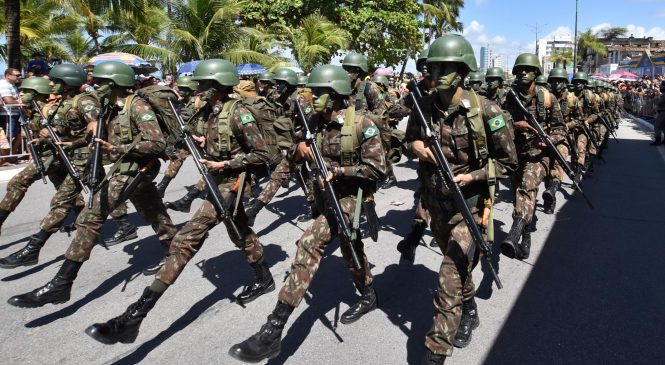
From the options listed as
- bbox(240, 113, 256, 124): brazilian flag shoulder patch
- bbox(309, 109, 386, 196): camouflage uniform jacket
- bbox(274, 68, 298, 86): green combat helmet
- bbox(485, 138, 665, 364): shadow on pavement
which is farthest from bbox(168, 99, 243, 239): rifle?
bbox(274, 68, 298, 86): green combat helmet

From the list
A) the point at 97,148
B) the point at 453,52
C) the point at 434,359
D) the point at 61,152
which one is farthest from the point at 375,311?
the point at 61,152

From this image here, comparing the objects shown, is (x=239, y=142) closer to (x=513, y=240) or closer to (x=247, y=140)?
(x=247, y=140)

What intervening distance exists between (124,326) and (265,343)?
3.05 feet

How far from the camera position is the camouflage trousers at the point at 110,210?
151 inches

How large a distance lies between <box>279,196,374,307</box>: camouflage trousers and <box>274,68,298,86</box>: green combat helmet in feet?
14.2

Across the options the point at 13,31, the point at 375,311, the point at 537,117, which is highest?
the point at 13,31

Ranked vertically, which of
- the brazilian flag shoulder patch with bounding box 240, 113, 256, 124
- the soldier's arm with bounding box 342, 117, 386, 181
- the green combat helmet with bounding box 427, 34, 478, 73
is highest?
the green combat helmet with bounding box 427, 34, 478, 73

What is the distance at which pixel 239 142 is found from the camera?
392cm

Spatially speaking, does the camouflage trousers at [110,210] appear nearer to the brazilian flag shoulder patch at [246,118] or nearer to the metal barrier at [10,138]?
the brazilian flag shoulder patch at [246,118]

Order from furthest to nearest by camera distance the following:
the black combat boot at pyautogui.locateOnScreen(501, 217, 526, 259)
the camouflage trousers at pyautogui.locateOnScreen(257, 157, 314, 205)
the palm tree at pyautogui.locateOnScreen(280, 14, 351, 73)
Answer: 1. the palm tree at pyautogui.locateOnScreen(280, 14, 351, 73)
2. the camouflage trousers at pyautogui.locateOnScreen(257, 157, 314, 205)
3. the black combat boot at pyautogui.locateOnScreen(501, 217, 526, 259)

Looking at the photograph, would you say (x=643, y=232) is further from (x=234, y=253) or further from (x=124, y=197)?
(x=124, y=197)

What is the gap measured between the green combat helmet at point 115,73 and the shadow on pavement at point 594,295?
3525mm

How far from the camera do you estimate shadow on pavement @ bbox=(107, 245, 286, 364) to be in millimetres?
3330

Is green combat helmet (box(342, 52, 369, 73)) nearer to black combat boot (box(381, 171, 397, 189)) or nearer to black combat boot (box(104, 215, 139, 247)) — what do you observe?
black combat boot (box(381, 171, 397, 189))
